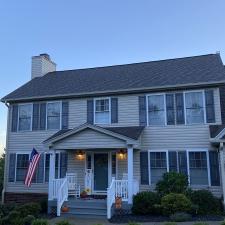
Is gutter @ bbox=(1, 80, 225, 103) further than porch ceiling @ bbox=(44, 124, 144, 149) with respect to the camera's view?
Yes

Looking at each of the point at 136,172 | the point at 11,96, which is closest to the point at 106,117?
the point at 136,172

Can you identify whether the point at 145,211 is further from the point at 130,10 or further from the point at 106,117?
the point at 130,10

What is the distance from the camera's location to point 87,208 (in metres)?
13.2

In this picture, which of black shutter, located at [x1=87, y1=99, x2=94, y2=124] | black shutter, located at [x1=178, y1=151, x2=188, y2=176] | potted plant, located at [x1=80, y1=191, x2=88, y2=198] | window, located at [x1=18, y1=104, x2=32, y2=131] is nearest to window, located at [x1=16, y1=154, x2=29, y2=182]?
window, located at [x1=18, y1=104, x2=32, y2=131]

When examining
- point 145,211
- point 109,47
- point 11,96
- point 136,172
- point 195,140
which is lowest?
point 145,211

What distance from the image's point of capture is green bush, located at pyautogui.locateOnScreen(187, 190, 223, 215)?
40.7 ft

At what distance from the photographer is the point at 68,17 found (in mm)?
18859

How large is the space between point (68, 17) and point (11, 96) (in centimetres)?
582

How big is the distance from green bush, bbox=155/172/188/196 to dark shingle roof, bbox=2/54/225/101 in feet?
13.7

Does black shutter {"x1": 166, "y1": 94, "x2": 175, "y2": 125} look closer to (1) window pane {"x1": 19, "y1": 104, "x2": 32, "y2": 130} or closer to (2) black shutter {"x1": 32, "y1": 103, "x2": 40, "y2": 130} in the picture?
(2) black shutter {"x1": 32, "y1": 103, "x2": 40, "y2": 130}

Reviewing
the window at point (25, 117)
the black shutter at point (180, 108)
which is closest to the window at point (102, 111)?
the black shutter at point (180, 108)

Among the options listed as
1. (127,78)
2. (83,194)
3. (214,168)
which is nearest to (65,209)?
(83,194)

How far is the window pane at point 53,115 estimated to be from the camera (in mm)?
16500

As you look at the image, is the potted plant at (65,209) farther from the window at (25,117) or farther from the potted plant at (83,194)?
the window at (25,117)
